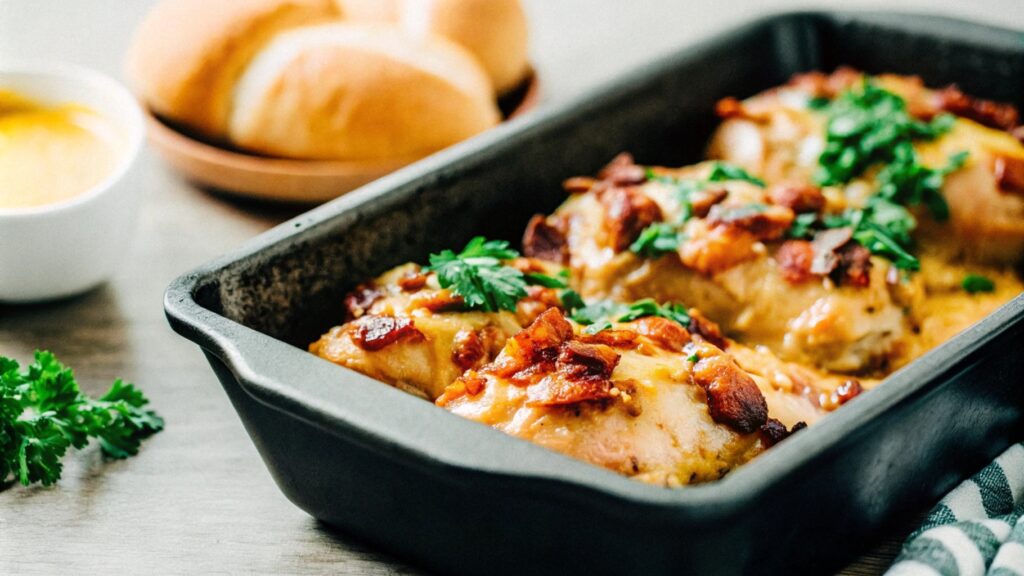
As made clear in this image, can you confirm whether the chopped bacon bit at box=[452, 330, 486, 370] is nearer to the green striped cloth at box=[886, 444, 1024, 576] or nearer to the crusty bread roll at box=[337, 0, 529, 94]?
the green striped cloth at box=[886, 444, 1024, 576]

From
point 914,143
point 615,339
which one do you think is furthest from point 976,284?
point 615,339

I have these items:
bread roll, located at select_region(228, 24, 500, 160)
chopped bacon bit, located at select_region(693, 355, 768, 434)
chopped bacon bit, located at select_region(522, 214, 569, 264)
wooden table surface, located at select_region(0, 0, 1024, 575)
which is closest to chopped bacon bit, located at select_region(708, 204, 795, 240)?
chopped bacon bit, located at select_region(522, 214, 569, 264)

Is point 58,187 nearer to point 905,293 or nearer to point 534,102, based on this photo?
point 534,102

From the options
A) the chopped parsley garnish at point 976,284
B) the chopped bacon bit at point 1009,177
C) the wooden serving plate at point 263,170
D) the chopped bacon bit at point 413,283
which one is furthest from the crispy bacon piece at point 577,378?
the wooden serving plate at point 263,170

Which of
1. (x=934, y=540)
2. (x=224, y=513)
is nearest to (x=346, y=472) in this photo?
(x=224, y=513)

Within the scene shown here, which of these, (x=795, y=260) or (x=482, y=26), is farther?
(x=482, y=26)

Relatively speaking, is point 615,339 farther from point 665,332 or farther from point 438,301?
point 438,301
